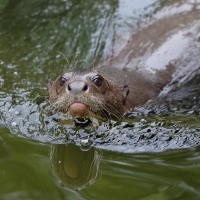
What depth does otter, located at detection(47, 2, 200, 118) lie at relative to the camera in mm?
4512

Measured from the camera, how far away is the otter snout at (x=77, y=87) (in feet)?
13.9

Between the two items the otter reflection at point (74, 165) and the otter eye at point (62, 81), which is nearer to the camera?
the otter reflection at point (74, 165)

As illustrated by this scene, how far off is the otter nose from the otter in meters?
0.03

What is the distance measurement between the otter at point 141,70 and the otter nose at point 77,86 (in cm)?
3

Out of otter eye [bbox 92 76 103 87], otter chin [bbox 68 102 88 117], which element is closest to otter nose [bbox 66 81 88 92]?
otter chin [bbox 68 102 88 117]

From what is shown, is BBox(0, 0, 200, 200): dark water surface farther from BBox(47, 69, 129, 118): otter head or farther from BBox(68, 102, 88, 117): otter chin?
BBox(68, 102, 88, 117): otter chin

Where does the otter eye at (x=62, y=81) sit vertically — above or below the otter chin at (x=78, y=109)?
above

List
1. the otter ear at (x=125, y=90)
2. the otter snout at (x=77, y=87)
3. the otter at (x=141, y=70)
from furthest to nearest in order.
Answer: the otter ear at (x=125, y=90)
the otter at (x=141, y=70)
the otter snout at (x=77, y=87)

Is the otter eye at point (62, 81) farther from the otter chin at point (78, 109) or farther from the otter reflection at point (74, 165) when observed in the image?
the otter reflection at point (74, 165)

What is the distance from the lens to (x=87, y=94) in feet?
14.1

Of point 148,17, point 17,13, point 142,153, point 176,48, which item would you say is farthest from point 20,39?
point 142,153

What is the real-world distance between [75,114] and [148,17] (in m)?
3.00

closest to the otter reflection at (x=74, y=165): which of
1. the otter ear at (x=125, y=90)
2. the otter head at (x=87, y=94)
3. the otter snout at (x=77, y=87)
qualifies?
the otter head at (x=87, y=94)

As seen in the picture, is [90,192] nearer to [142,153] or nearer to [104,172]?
[104,172]
